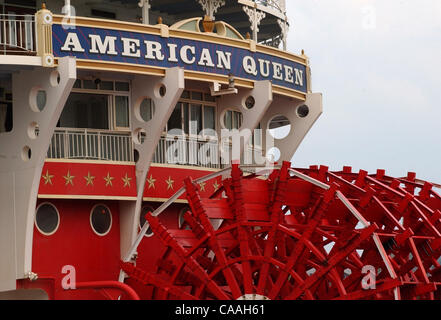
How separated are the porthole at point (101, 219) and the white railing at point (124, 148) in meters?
0.90

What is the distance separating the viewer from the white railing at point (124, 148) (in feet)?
78.5

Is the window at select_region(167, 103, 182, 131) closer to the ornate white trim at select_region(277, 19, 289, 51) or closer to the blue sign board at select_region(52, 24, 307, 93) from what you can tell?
the blue sign board at select_region(52, 24, 307, 93)

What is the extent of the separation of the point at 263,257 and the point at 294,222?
2849 millimetres

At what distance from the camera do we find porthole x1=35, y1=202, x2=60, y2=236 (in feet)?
77.0

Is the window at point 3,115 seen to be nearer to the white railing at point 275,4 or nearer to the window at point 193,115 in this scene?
the window at point 193,115

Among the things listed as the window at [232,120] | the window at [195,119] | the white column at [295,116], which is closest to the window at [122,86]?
the window at [195,119]

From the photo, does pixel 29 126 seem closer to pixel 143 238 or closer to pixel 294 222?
pixel 143 238

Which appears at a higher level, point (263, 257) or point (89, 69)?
point (89, 69)

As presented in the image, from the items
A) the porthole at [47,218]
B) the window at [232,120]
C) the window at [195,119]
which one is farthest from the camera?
the window at [232,120]

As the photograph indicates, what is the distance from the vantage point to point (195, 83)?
2541cm

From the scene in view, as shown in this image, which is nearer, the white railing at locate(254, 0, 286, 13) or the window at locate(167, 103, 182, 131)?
the window at locate(167, 103, 182, 131)

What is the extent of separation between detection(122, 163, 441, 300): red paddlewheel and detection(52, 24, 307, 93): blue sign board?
7.03 ft

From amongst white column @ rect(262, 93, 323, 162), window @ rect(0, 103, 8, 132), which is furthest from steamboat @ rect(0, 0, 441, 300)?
white column @ rect(262, 93, 323, 162)
